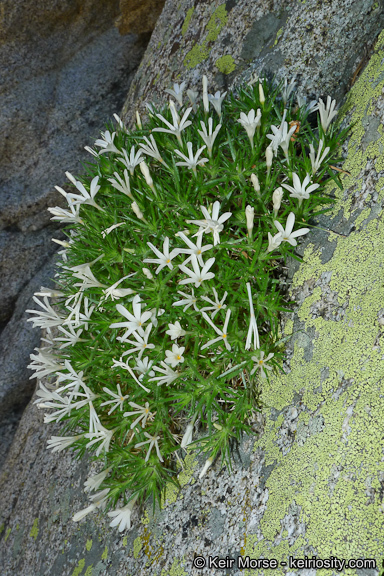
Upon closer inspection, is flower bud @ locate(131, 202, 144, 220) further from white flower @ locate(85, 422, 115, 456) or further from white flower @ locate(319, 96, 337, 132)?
white flower @ locate(85, 422, 115, 456)

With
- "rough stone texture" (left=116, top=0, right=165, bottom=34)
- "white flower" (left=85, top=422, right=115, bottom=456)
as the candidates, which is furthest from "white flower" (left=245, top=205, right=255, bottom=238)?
"rough stone texture" (left=116, top=0, right=165, bottom=34)

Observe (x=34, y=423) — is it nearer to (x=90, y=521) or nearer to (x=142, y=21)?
(x=90, y=521)

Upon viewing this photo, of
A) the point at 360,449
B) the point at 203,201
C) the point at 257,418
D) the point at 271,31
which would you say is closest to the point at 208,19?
the point at 271,31

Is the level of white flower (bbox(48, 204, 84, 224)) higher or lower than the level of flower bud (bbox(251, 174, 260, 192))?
higher

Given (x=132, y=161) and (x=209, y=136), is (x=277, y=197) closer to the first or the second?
(x=209, y=136)

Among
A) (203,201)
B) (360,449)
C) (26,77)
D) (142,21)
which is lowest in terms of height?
(360,449)

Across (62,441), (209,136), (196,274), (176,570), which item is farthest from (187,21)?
(176,570)
